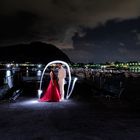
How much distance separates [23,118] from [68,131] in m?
3.20

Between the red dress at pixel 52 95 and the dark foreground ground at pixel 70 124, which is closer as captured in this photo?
the dark foreground ground at pixel 70 124

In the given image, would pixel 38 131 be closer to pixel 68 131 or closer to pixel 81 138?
pixel 68 131

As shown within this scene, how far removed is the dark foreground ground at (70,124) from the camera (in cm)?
1009

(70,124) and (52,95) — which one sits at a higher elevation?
(52,95)

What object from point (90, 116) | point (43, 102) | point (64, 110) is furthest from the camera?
A: point (43, 102)

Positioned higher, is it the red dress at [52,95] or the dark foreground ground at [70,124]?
the red dress at [52,95]

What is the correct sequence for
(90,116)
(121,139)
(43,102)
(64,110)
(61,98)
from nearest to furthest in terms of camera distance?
(121,139)
(90,116)
(64,110)
(43,102)
(61,98)

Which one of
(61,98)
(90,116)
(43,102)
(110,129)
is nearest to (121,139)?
(110,129)

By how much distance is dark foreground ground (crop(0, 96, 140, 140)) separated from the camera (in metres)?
10.1

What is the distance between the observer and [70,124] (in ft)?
39.7

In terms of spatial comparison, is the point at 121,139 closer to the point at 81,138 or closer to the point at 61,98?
the point at 81,138

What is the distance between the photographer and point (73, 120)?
1296cm

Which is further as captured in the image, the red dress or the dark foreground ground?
the red dress

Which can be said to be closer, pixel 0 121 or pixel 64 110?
pixel 0 121
